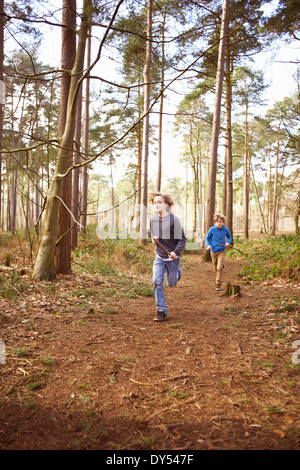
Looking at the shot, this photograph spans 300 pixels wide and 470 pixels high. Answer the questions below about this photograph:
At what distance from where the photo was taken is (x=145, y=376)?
111 inches

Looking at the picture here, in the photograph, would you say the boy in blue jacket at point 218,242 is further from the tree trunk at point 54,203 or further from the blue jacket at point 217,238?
the tree trunk at point 54,203

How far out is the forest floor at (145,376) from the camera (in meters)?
1.94

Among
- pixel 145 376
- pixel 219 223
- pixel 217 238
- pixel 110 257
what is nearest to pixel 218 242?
pixel 217 238

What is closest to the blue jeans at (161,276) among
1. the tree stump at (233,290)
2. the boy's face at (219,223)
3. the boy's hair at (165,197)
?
the boy's hair at (165,197)

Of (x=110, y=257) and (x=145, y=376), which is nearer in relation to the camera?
(x=145, y=376)

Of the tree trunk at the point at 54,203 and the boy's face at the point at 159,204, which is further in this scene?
the tree trunk at the point at 54,203

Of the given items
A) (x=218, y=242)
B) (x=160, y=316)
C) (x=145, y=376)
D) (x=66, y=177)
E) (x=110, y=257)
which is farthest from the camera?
(x=110, y=257)

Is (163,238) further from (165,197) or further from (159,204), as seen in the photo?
(165,197)

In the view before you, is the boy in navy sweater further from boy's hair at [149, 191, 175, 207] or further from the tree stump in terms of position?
the tree stump

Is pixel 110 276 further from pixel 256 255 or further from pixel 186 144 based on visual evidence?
pixel 186 144

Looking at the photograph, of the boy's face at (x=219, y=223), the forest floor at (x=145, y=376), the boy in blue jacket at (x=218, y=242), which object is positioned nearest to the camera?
the forest floor at (x=145, y=376)
